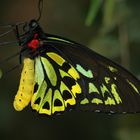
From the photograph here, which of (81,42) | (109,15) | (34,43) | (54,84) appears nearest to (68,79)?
(54,84)

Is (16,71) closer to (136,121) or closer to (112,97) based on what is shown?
(136,121)

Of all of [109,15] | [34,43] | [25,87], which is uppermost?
[109,15]

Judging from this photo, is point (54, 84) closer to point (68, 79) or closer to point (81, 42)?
point (68, 79)

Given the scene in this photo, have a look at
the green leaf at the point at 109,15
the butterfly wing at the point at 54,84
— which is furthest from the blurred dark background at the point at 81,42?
the butterfly wing at the point at 54,84

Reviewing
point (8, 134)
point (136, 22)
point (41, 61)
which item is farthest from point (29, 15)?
point (41, 61)

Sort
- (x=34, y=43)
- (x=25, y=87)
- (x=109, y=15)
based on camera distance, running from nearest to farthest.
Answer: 1. (x=25, y=87)
2. (x=34, y=43)
3. (x=109, y=15)

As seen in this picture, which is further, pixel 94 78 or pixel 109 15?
pixel 109 15

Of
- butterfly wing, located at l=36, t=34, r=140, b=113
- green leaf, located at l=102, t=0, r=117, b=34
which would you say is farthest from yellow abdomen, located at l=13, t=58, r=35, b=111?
green leaf, located at l=102, t=0, r=117, b=34
